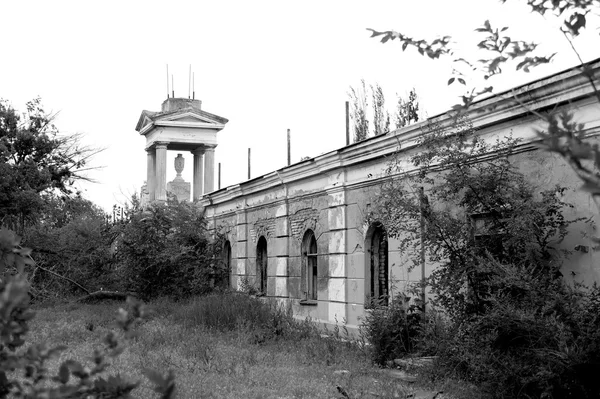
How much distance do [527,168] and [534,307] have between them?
2.39 m

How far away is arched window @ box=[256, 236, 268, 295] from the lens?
21609 mm

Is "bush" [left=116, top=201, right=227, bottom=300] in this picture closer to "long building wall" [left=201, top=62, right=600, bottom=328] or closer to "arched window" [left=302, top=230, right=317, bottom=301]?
"long building wall" [left=201, top=62, right=600, bottom=328]

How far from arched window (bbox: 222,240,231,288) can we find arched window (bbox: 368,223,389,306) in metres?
10.2

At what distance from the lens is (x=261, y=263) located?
21.8m

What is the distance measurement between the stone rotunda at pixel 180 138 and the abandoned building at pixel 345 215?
377 cm

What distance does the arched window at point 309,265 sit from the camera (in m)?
18.2

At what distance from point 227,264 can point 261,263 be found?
129 inches

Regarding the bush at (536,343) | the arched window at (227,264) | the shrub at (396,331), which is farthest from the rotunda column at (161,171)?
the bush at (536,343)

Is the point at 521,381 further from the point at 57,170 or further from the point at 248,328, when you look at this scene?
the point at 57,170

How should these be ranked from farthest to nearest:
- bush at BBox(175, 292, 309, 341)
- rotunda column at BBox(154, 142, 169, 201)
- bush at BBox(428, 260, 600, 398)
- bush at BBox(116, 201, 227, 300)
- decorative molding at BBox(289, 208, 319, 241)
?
rotunda column at BBox(154, 142, 169, 201)
bush at BBox(116, 201, 227, 300)
decorative molding at BBox(289, 208, 319, 241)
bush at BBox(175, 292, 309, 341)
bush at BBox(428, 260, 600, 398)

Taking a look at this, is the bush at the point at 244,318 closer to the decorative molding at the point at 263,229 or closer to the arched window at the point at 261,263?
the decorative molding at the point at 263,229

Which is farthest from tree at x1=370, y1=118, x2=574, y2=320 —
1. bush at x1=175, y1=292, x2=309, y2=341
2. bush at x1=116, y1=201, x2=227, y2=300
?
bush at x1=116, y1=201, x2=227, y2=300

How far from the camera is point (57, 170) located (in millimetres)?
28203

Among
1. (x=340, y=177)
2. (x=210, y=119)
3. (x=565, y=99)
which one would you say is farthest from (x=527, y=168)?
(x=210, y=119)
